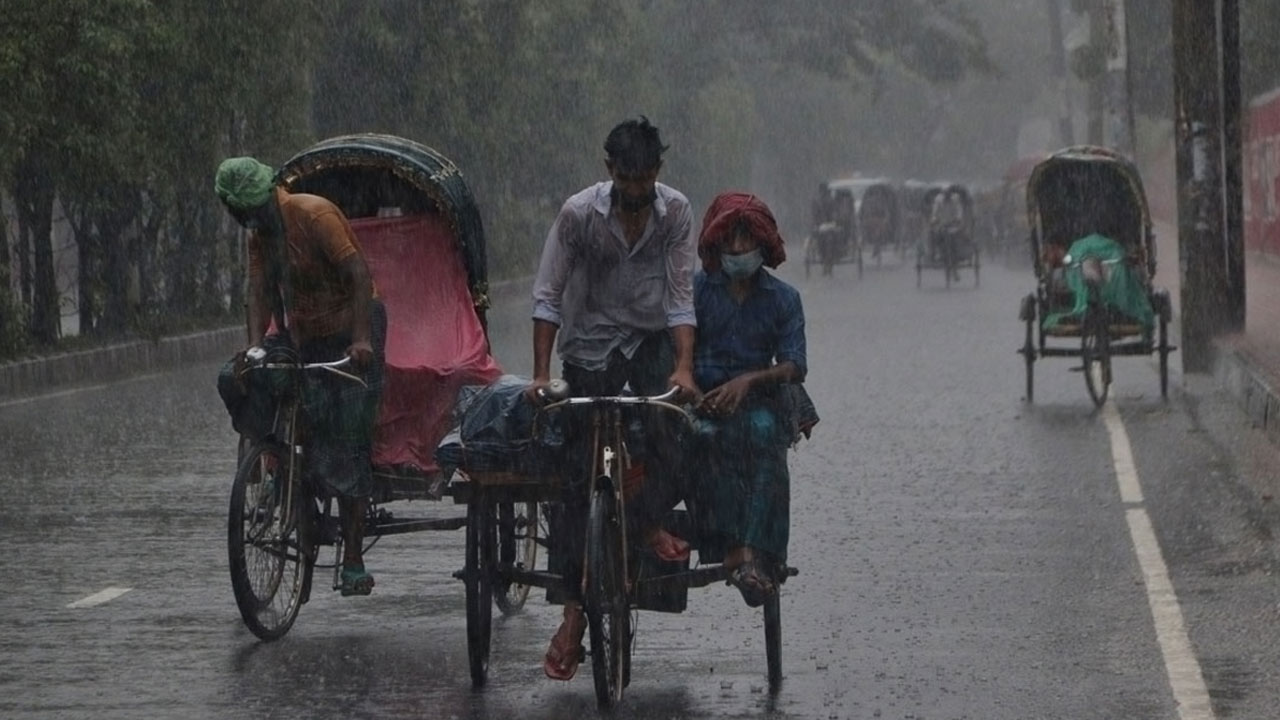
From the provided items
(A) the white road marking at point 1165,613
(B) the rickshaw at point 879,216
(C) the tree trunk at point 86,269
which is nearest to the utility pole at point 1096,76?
(B) the rickshaw at point 879,216

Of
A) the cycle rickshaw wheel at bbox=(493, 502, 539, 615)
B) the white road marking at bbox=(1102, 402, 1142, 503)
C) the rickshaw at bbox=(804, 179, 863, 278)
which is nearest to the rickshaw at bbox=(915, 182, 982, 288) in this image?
the rickshaw at bbox=(804, 179, 863, 278)

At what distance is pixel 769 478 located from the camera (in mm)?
8086

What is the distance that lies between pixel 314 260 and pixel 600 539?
84.1 inches

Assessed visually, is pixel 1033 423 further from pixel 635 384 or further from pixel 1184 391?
pixel 635 384

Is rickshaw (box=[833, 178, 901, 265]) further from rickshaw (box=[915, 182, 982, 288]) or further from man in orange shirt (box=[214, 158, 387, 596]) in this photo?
man in orange shirt (box=[214, 158, 387, 596])

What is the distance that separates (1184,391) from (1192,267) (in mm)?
2419

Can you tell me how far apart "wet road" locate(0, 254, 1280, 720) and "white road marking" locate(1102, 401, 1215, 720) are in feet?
0.07

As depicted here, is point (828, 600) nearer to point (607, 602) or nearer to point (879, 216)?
point (607, 602)

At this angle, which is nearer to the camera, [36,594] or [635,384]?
[635,384]

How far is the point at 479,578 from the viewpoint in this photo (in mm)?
8109

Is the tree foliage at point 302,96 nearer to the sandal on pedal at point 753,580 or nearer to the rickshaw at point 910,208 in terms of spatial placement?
the rickshaw at point 910,208

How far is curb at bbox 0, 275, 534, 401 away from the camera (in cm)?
2152

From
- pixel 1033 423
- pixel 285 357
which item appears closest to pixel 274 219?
pixel 285 357

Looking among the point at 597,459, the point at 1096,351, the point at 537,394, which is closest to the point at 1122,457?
the point at 1096,351
